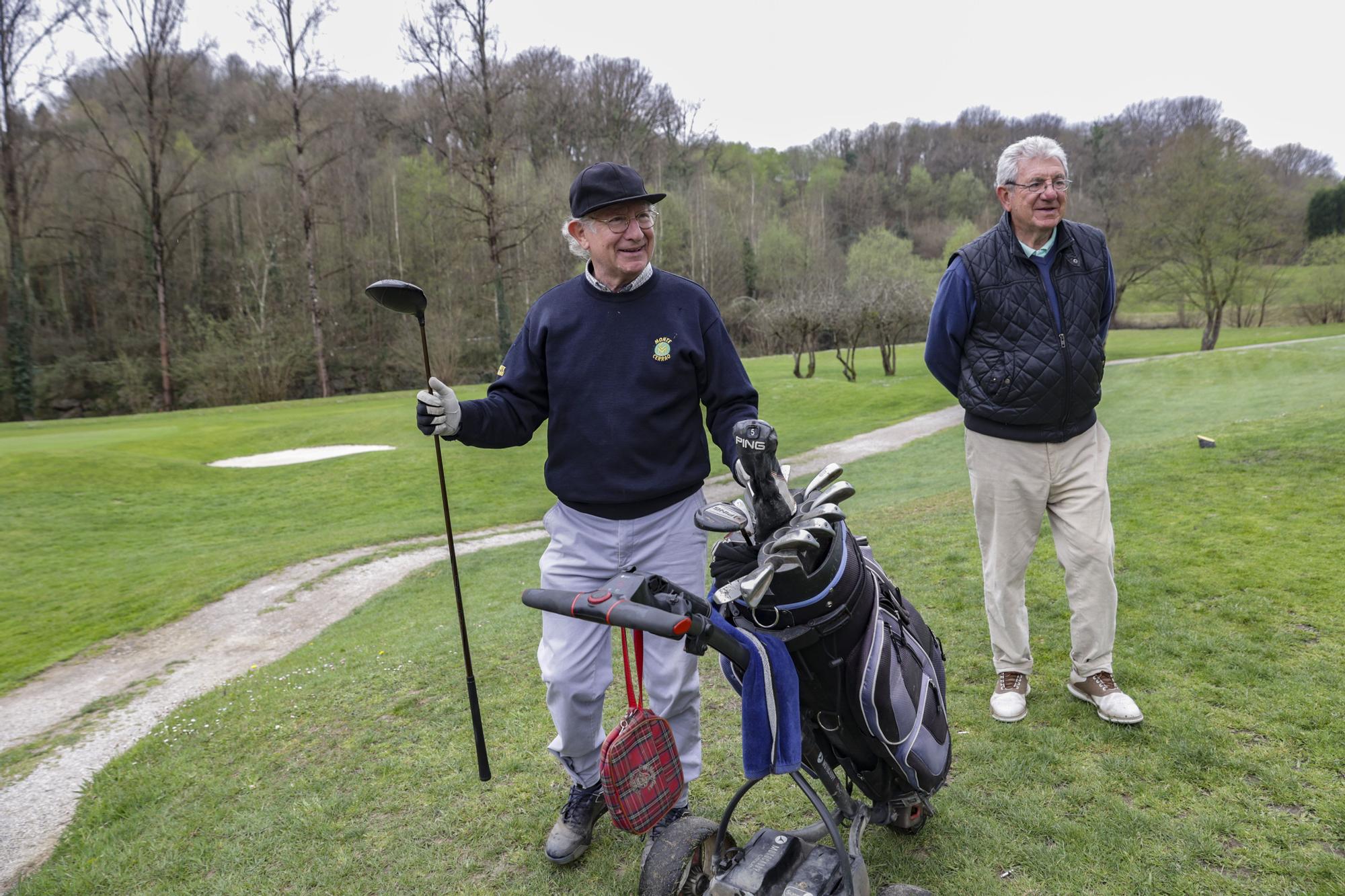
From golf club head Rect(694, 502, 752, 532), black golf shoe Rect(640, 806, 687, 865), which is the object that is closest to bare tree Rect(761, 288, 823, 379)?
black golf shoe Rect(640, 806, 687, 865)

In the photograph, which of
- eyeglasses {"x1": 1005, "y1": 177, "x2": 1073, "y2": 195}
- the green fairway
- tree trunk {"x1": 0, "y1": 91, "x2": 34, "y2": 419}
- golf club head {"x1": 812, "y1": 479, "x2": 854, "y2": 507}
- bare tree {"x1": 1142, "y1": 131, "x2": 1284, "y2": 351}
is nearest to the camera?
golf club head {"x1": 812, "y1": 479, "x2": 854, "y2": 507}

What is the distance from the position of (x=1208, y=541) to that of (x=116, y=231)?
4383cm

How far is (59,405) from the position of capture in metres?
30.1

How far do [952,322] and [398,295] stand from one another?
2364mm

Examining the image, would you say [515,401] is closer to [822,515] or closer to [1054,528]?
[822,515]

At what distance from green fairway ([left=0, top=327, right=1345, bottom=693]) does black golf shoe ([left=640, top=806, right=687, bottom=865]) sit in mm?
6417

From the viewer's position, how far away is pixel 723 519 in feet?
6.49

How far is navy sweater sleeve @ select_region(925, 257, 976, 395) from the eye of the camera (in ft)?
11.4

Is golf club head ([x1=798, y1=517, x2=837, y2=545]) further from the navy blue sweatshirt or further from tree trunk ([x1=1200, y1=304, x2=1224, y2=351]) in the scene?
tree trunk ([x1=1200, y1=304, x2=1224, y2=351])

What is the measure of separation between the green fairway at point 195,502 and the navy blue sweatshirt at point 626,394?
20.9ft

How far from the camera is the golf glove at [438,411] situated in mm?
2576

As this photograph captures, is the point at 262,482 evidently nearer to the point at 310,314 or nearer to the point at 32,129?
the point at 310,314

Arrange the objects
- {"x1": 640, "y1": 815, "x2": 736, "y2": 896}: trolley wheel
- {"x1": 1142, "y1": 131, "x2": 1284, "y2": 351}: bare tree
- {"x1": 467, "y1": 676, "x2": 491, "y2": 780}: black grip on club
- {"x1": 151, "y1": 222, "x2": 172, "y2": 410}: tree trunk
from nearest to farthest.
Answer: {"x1": 640, "y1": 815, "x2": 736, "y2": 896}: trolley wheel → {"x1": 467, "y1": 676, "x2": 491, "y2": 780}: black grip on club → {"x1": 151, "y1": 222, "x2": 172, "y2": 410}: tree trunk → {"x1": 1142, "y1": 131, "x2": 1284, "y2": 351}: bare tree

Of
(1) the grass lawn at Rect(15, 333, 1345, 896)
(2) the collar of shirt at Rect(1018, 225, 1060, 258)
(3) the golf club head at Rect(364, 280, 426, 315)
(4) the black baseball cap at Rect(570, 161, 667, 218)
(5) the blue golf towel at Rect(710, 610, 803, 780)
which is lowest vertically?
(1) the grass lawn at Rect(15, 333, 1345, 896)
